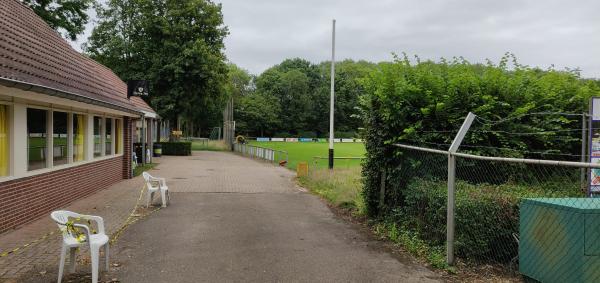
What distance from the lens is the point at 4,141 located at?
27.7ft

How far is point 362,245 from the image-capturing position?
25.9 ft

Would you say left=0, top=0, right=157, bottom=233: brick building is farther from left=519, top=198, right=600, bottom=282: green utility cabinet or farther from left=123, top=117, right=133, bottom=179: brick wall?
left=519, top=198, right=600, bottom=282: green utility cabinet

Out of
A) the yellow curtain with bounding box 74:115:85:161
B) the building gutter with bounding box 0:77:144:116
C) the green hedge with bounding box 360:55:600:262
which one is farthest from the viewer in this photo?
the yellow curtain with bounding box 74:115:85:161

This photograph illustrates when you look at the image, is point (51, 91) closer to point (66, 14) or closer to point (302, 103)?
point (66, 14)

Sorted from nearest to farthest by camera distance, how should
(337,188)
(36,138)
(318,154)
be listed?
(36,138) < (337,188) < (318,154)

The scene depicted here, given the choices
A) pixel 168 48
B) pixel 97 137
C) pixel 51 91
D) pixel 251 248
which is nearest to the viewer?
pixel 251 248

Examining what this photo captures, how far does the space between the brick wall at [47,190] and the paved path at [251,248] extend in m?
2.02

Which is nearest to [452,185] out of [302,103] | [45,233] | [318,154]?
[45,233]

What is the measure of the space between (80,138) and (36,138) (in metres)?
3.20

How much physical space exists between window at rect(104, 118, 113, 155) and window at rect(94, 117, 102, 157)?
633 mm

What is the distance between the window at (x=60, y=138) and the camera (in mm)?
10953

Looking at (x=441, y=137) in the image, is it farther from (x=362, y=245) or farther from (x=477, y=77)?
(x=362, y=245)

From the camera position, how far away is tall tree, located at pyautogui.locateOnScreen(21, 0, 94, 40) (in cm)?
3036

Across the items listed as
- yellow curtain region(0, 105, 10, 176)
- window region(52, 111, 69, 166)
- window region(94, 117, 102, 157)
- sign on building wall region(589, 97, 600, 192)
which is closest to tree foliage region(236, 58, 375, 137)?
window region(94, 117, 102, 157)
